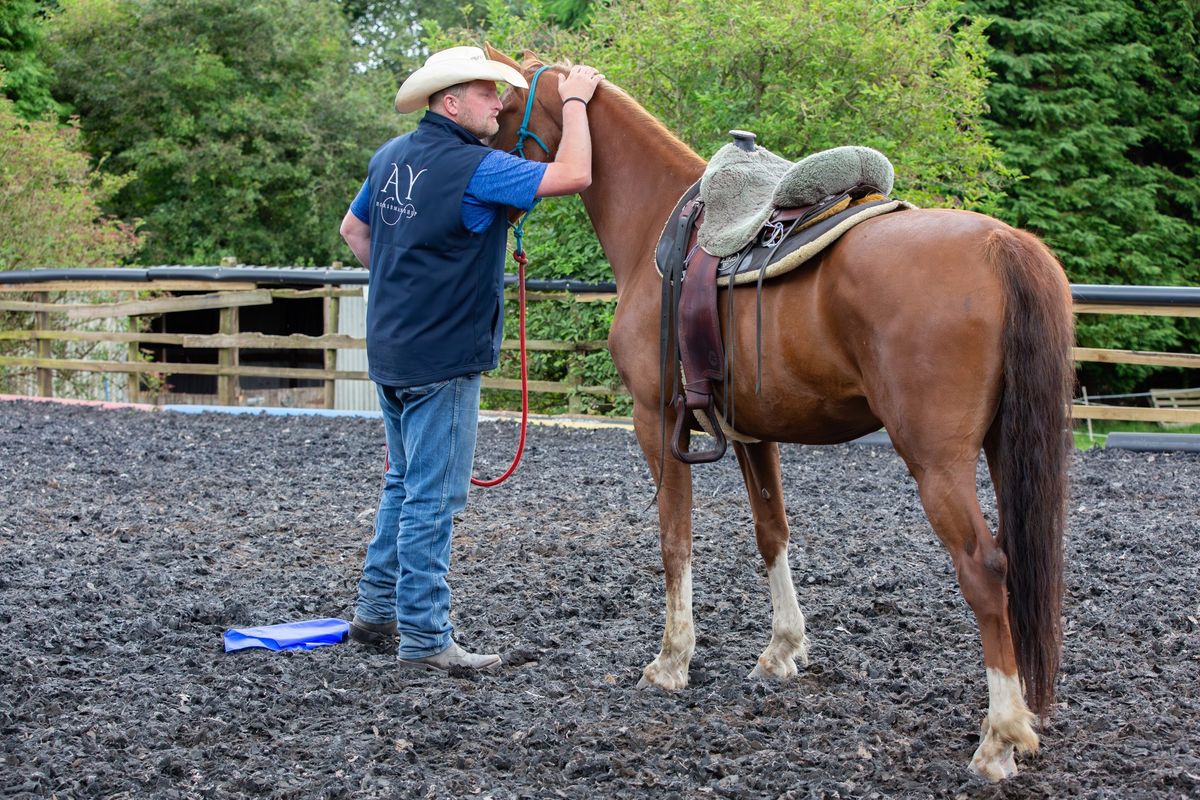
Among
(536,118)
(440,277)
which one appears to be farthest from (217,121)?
(440,277)

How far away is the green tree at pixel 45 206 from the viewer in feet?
48.6

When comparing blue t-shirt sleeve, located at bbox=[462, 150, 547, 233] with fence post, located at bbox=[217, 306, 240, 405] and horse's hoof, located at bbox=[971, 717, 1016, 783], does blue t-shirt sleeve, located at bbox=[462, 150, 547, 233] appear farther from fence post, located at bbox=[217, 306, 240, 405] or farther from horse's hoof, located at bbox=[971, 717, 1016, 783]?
fence post, located at bbox=[217, 306, 240, 405]

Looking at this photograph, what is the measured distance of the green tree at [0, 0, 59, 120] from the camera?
65.7 feet

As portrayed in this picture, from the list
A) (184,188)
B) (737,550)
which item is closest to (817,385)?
(737,550)

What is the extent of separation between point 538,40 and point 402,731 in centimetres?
916

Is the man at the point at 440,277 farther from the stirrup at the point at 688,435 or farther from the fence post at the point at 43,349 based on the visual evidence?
the fence post at the point at 43,349

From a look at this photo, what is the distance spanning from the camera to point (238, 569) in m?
4.94

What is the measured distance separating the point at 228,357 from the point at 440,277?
8.82m

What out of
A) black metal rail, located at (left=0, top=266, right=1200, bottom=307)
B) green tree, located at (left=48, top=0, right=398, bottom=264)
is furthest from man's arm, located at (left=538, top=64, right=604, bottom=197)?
green tree, located at (left=48, top=0, right=398, bottom=264)

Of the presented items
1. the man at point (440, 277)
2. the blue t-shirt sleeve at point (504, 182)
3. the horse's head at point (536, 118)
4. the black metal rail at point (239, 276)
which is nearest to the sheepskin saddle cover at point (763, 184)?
the man at point (440, 277)

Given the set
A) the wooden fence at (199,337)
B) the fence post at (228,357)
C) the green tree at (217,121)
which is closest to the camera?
the wooden fence at (199,337)

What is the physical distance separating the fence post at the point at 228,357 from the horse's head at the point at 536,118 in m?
8.41

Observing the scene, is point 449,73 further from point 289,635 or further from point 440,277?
point 289,635

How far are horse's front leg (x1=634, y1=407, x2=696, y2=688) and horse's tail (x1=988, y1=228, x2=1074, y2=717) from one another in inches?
41.2
